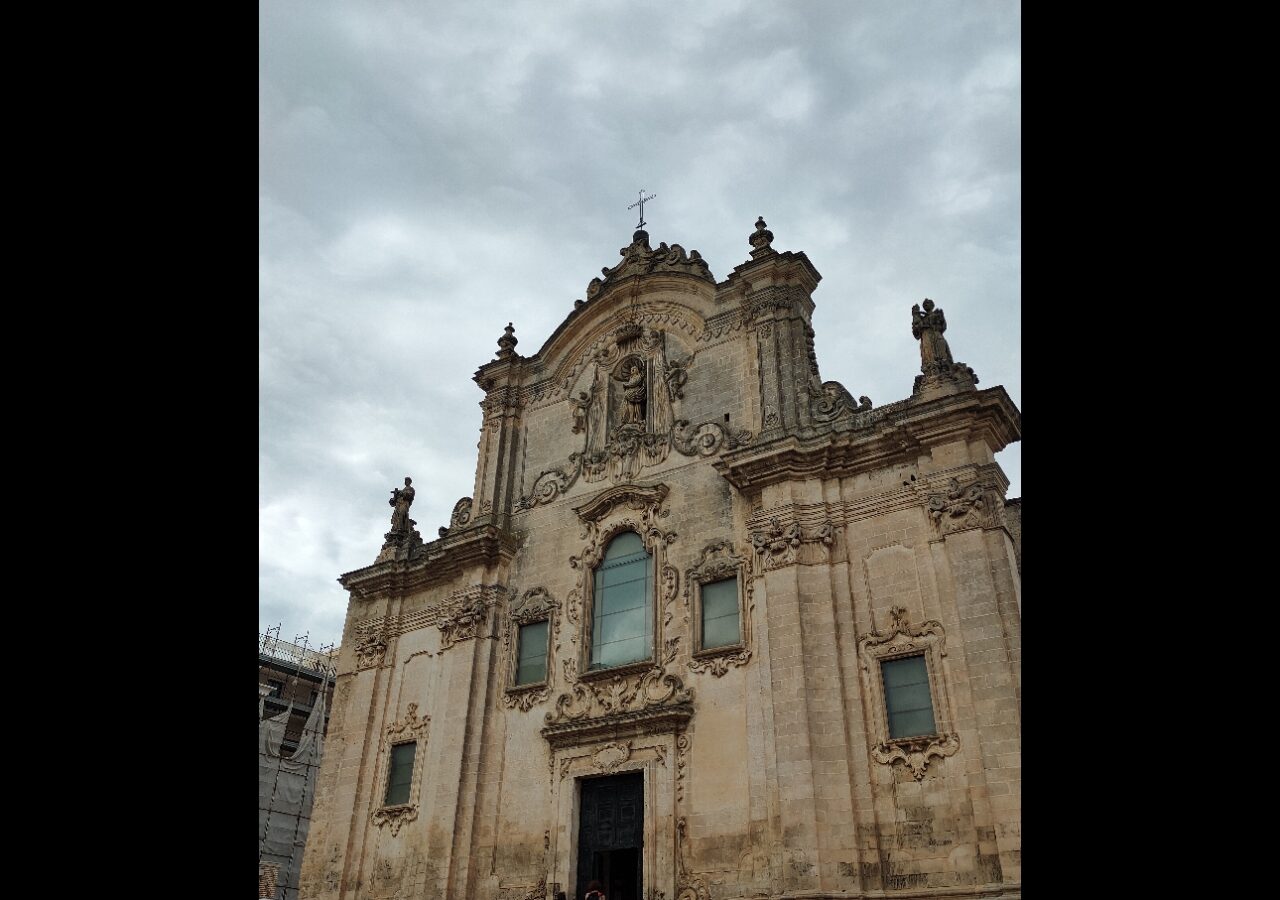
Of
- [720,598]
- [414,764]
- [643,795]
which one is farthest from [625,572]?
[414,764]

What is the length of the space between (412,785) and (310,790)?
52.7 ft

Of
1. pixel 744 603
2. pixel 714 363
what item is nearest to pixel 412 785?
pixel 744 603

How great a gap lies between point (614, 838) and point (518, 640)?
4.56m

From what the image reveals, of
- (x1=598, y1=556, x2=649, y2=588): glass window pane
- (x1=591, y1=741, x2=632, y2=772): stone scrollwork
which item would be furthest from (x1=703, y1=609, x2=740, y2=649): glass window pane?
(x1=591, y1=741, x2=632, y2=772): stone scrollwork

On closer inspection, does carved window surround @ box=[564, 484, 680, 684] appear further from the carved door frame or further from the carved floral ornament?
the carved floral ornament

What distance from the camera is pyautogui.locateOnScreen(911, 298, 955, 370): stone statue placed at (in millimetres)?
15797

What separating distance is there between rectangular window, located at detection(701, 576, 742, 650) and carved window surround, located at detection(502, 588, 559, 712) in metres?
3.30

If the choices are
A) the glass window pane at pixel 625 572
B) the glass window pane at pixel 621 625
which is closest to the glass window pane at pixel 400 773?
the glass window pane at pixel 621 625

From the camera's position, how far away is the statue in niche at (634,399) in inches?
763

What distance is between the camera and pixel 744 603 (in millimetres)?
15516

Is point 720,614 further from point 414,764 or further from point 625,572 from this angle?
point 414,764

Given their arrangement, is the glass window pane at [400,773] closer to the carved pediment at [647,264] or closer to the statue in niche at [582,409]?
the statue in niche at [582,409]

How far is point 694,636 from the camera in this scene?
15773mm
